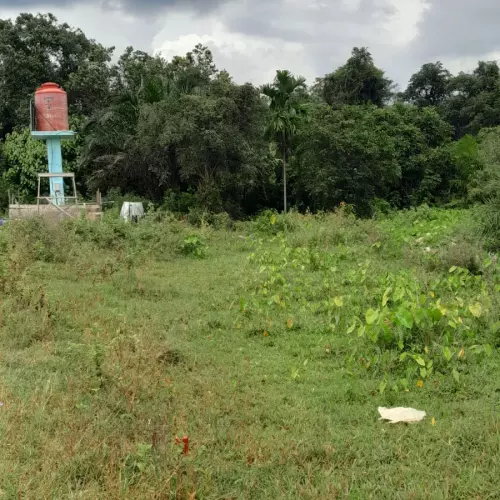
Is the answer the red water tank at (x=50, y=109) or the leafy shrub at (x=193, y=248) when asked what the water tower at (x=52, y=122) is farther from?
the leafy shrub at (x=193, y=248)

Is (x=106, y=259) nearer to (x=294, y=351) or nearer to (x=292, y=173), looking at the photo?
(x=294, y=351)

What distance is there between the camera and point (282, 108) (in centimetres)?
2375

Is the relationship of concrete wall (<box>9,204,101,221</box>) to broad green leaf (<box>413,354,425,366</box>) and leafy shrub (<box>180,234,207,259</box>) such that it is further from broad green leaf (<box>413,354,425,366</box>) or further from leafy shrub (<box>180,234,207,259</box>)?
broad green leaf (<box>413,354,425,366</box>)

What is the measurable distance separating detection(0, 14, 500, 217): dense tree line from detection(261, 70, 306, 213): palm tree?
47mm

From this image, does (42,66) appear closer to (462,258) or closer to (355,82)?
(355,82)

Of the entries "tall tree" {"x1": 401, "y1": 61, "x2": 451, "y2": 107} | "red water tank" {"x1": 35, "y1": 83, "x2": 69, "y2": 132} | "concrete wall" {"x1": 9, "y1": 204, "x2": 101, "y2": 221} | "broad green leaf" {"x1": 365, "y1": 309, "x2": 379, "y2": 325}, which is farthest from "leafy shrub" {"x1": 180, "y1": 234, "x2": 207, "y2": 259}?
"tall tree" {"x1": 401, "y1": 61, "x2": 451, "y2": 107}

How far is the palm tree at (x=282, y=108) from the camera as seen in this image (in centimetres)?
2341

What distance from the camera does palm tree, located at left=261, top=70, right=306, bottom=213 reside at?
76.8ft

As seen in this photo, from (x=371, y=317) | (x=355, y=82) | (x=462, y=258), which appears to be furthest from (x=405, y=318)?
(x=355, y=82)

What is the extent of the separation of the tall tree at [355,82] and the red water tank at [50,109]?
1702 centimetres

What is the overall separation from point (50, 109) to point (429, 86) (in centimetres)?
2731

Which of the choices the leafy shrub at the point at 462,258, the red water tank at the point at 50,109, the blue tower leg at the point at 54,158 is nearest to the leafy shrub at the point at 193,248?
the leafy shrub at the point at 462,258

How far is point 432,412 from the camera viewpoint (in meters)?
3.89

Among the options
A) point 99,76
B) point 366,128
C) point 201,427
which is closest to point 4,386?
point 201,427
